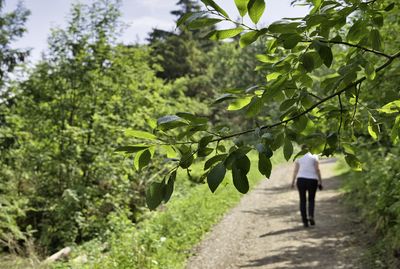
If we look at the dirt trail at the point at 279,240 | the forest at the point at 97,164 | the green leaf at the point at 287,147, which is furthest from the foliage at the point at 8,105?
the green leaf at the point at 287,147

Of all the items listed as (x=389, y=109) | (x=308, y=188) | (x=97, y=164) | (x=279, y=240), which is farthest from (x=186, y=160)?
(x=97, y=164)

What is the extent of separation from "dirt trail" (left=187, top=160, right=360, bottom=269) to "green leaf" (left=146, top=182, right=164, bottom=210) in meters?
5.54

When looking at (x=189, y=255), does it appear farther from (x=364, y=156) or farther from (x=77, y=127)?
(x=364, y=156)

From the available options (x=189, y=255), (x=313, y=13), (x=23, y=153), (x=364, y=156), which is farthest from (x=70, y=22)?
(x=313, y=13)

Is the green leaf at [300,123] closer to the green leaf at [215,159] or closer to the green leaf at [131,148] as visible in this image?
the green leaf at [215,159]

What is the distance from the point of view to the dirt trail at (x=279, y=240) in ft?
22.0

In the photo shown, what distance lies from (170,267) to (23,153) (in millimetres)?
5663

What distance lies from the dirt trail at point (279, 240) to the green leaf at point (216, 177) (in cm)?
561

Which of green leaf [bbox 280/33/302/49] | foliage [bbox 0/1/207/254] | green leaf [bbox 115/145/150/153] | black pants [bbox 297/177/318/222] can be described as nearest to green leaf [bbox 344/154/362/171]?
green leaf [bbox 280/33/302/49]

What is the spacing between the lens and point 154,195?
4.38ft

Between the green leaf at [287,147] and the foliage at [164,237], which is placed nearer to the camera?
the green leaf at [287,147]

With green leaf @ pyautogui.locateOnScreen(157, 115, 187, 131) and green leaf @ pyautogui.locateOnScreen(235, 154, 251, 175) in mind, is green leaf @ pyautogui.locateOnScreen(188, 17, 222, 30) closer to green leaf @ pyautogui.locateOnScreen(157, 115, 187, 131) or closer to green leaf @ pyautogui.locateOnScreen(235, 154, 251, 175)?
green leaf @ pyautogui.locateOnScreen(157, 115, 187, 131)

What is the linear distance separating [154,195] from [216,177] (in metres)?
0.23

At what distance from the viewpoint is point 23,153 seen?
33.0 ft
